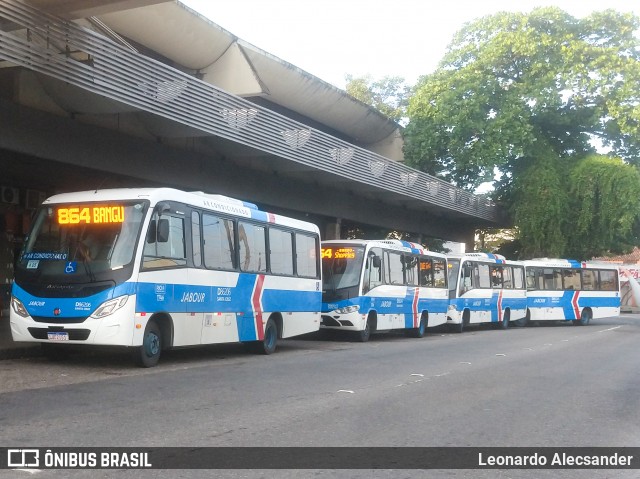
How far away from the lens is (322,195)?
1169 inches

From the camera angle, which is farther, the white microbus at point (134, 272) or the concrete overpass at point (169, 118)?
the concrete overpass at point (169, 118)

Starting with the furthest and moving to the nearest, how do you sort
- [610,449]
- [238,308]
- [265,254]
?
[265,254]
[238,308]
[610,449]

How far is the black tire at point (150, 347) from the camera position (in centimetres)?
1332

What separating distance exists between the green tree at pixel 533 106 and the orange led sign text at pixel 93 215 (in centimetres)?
2733

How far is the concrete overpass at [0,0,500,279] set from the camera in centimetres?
1545

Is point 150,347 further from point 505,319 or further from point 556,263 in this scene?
point 556,263

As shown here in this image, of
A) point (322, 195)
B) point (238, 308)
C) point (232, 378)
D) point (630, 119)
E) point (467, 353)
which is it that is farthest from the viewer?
point (630, 119)

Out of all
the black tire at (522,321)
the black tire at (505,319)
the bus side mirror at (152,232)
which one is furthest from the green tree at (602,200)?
the bus side mirror at (152,232)

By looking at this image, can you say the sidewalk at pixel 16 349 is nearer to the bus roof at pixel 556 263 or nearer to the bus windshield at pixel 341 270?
the bus windshield at pixel 341 270

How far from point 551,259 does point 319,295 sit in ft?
71.5

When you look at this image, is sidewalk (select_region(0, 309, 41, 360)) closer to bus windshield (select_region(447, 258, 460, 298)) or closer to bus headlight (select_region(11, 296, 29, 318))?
bus headlight (select_region(11, 296, 29, 318))

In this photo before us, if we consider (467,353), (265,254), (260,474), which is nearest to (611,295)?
(467,353)

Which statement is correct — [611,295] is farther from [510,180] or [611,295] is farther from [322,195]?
[322,195]

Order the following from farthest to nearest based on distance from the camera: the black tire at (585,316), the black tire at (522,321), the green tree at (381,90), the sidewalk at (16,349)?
the green tree at (381,90) → the black tire at (585,316) → the black tire at (522,321) → the sidewalk at (16,349)
